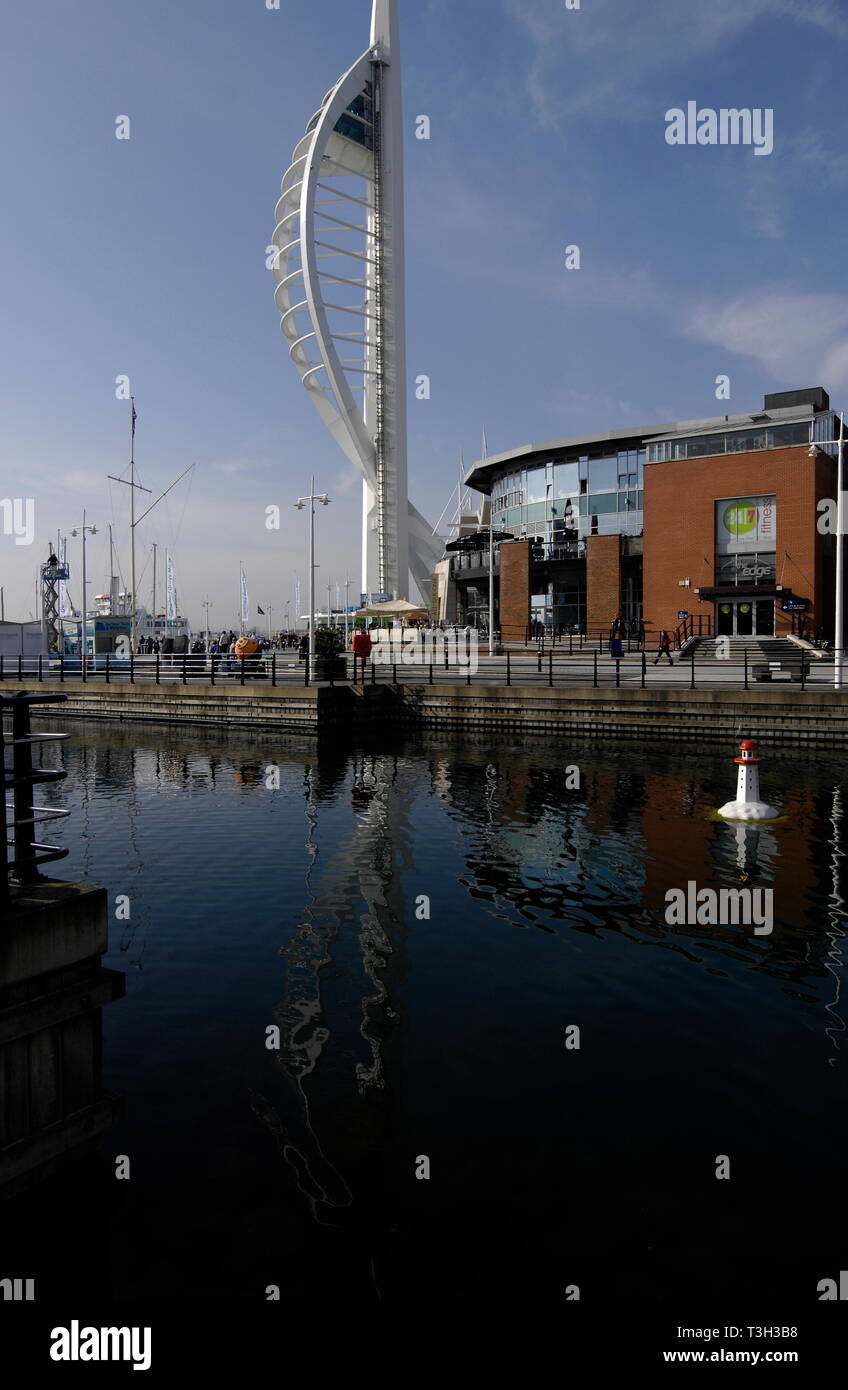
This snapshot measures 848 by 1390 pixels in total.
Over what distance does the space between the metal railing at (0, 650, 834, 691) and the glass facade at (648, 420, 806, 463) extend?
38.9 ft

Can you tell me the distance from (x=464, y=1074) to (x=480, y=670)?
3128 cm

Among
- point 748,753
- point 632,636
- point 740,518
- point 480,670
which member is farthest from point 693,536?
point 748,753

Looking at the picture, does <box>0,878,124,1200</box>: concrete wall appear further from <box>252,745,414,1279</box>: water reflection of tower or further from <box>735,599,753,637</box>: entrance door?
<box>735,599,753,637</box>: entrance door

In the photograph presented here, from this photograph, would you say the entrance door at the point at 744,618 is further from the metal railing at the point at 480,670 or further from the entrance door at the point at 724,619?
the metal railing at the point at 480,670

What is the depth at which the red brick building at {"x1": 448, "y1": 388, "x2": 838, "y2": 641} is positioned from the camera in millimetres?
46750

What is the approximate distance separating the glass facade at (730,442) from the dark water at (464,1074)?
128ft

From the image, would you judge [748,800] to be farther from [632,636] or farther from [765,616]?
[632,636]

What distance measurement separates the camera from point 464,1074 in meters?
6.72

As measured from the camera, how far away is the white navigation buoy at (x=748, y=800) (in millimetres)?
15891

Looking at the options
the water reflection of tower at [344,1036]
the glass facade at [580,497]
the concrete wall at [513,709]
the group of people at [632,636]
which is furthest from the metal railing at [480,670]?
the water reflection of tower at [344,1036]

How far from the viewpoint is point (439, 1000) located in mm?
8133
